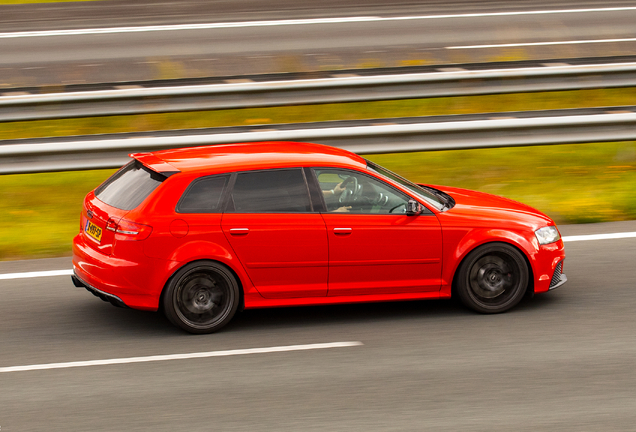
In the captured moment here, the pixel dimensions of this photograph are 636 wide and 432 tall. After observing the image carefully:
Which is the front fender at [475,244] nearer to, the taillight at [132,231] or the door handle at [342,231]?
the door handle at [342,231]

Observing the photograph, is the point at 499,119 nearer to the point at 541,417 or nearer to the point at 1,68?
the point at 541,417

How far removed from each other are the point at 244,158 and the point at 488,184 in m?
4.86

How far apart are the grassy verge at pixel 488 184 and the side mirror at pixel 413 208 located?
142 inches

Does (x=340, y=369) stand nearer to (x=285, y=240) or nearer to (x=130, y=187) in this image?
(x=285, y=240)

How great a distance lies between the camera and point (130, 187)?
6.73 m

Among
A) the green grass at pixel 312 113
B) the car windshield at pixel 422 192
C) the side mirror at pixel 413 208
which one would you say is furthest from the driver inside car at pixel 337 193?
the green grass at pixel 312 113

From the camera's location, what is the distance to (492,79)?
35.3ft

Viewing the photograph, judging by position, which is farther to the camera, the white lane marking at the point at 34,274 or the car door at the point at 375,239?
the white lane marking at the point at 34,274

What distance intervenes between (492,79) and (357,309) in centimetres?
475

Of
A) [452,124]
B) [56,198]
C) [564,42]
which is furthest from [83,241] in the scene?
[564,42]

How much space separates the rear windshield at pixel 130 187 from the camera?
658 cm

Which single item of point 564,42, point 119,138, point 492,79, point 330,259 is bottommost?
point 330,259

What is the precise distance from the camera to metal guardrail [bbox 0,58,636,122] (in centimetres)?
991

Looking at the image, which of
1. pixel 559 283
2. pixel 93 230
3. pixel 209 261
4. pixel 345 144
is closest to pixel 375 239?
pixel 209 261
